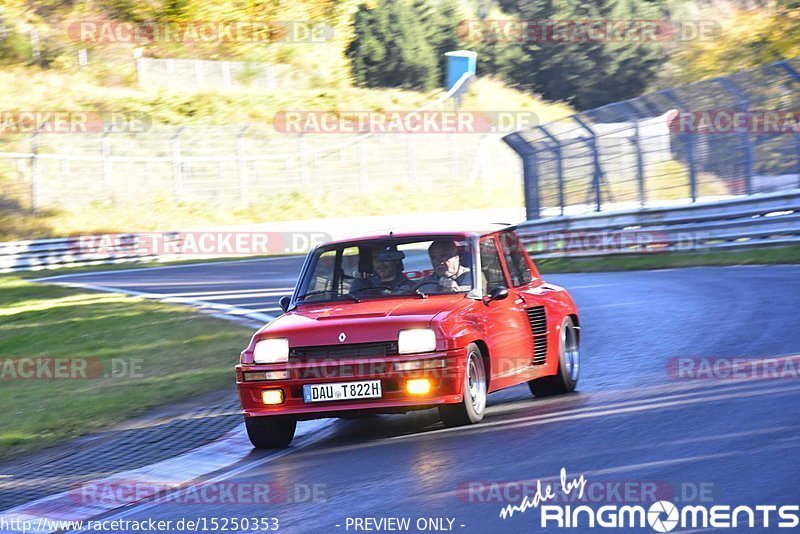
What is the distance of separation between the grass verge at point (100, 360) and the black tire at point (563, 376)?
11.4ft

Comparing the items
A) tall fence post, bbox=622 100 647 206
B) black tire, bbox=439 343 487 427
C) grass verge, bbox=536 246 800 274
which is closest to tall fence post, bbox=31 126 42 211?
grass verge, bbox=536 246 800 274

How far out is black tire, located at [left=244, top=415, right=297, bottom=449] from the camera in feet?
29.6

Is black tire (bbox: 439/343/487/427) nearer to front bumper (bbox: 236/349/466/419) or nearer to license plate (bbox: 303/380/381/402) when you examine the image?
front bumper (bbox: 236/349/466/419)

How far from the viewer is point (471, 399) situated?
8930 millimetres

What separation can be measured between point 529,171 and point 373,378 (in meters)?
23.7

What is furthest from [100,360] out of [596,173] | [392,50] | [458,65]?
[392,50]

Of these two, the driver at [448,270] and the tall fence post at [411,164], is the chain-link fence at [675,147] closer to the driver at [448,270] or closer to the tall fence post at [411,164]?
the driver at [448,270]

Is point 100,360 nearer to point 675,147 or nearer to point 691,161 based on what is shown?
point 691,161

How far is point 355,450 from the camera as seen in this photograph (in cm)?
852

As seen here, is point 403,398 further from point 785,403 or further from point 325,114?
point 325,114

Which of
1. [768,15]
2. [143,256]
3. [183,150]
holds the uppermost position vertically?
[768,15]

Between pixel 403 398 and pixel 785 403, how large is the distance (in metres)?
2.54

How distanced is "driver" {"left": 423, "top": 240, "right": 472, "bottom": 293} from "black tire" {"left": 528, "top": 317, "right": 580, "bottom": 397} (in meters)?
1.15

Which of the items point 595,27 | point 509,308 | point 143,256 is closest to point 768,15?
point 595,27
